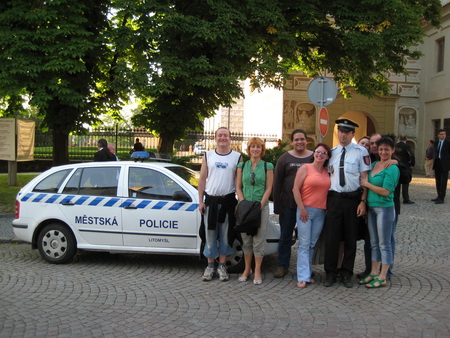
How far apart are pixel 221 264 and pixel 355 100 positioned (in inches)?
903

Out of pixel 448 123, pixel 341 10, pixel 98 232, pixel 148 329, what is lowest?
pixel 148 329

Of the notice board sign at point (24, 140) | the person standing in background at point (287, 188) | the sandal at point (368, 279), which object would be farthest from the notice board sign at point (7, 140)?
the sandal at point (368, 279)

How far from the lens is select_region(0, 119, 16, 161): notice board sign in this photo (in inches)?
616

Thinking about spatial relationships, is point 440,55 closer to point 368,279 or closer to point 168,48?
point 168,48

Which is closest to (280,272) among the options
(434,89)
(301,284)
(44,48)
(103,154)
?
(301,284)

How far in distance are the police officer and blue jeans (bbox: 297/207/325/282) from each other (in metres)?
0.12

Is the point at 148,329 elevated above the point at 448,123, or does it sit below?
below

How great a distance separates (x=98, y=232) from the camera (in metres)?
7.45

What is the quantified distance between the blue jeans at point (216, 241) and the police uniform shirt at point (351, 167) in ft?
4.94

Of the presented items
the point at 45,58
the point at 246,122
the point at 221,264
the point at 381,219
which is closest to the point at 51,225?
the point at 221,264

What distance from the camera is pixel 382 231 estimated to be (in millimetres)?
6230

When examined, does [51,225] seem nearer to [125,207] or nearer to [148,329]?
[125,207]

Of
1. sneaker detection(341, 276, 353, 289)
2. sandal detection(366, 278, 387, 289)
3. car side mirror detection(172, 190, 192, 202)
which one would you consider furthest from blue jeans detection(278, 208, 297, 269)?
car side mirror detection(172, 190, 192, 202)

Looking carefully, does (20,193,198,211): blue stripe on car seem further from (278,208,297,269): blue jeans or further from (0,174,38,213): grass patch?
(0,174,38,213): grass patch
